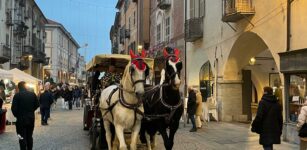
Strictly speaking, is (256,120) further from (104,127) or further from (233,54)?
(233,54)

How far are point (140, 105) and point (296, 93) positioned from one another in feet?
23.6

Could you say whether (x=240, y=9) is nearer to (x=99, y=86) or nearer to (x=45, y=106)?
(x=99, y=86)

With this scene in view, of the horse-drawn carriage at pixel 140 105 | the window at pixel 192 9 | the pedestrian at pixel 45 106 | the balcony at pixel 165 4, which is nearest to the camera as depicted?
the horse-drawn carriage at pixel 140 105

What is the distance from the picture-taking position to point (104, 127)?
10367 mm

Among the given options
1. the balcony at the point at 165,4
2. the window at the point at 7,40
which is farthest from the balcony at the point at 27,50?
the balcony at the point at 165,4

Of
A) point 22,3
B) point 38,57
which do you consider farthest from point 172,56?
point 38,57

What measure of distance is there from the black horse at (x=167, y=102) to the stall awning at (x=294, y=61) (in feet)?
16.6

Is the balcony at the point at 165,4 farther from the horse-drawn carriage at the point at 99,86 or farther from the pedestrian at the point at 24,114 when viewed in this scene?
the pedestrian at the point at 24,114

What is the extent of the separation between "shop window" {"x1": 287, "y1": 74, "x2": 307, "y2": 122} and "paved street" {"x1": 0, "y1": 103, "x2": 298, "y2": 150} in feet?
3.75

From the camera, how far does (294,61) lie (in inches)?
543

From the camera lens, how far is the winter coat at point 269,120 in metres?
8.91

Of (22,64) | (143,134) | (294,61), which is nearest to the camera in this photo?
(143,134)

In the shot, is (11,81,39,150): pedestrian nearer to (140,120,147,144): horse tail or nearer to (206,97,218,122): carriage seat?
(140,120,147,144): horse tail

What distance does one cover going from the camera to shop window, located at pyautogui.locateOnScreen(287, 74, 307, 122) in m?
13.8
